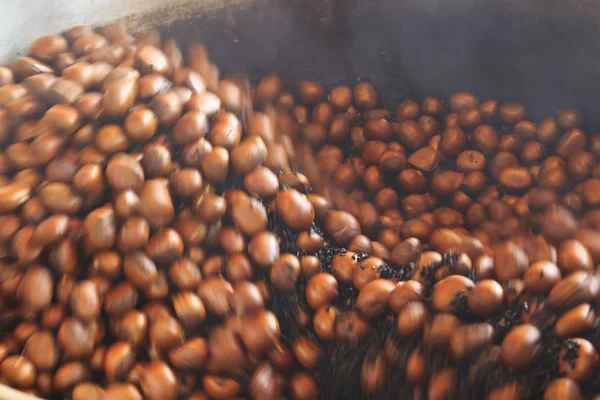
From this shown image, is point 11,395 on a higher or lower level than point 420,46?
lower

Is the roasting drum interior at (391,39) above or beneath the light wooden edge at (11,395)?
above

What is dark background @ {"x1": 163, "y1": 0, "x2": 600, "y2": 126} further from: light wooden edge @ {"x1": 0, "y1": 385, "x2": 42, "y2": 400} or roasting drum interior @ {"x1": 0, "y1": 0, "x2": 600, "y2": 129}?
light wooden edge @ {"x1": 0, "y1": 385, "x2": 42, "y2": 400}

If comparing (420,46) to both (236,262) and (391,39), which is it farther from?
(236,262)

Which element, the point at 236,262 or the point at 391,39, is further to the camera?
the point at 391,39

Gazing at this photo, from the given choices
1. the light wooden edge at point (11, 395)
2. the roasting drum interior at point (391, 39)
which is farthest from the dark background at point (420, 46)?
the light wooden edge at point (11, 395)

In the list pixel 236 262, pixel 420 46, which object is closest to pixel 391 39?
pixel 420 46

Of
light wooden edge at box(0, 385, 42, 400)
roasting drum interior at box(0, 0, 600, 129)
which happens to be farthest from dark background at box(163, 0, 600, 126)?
light wooden edge at box(0, 385, 42, 400)

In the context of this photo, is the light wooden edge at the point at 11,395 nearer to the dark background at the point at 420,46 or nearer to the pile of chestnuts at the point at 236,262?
the pile of chestnuts at the point at 236,262

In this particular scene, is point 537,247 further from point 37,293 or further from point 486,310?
point 37,293

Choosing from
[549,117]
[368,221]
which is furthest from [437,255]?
[549,117]
